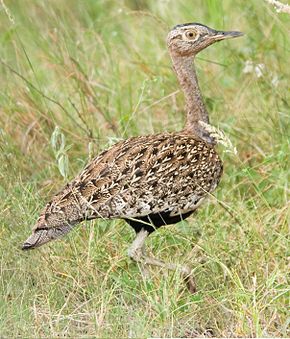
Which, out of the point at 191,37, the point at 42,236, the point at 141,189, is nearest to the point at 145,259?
the point at 141,189

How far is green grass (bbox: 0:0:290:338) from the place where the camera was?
4355 mm

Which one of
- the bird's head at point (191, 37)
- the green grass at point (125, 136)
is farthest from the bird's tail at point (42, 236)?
the bird's head at point (191, 37)

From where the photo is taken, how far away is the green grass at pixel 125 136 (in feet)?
14.3

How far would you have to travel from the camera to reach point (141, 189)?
4.73 m

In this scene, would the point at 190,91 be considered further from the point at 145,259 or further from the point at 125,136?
the point at 145,259

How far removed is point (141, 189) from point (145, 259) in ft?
0.99

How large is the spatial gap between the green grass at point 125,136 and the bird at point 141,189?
0.13 m

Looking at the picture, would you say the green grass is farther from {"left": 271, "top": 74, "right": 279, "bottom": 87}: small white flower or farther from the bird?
the bird

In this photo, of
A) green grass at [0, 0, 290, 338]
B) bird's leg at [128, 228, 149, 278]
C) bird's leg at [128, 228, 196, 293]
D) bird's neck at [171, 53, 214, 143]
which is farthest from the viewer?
bird's neck at [171, 53, 214, 143]

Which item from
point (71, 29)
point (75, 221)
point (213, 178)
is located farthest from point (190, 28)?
point (71, 29)

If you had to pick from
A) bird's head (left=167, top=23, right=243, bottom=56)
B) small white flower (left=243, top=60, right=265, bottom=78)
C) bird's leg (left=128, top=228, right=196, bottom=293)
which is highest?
bird's head (left=167, top=23, right=243, bottom=56)

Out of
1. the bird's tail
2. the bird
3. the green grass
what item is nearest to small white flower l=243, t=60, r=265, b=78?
the green grass

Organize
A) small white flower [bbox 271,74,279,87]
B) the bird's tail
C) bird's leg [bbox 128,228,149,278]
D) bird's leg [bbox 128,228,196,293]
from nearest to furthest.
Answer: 1. the bird's tail
2. bird's leg [bbox 128,228,196,293]
3. bird's leg [bbox 128,228,149,278]
4. small white flower [bbox 271,74,279,87]

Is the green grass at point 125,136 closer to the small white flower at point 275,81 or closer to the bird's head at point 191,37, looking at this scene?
the small white flower at point 275,81
